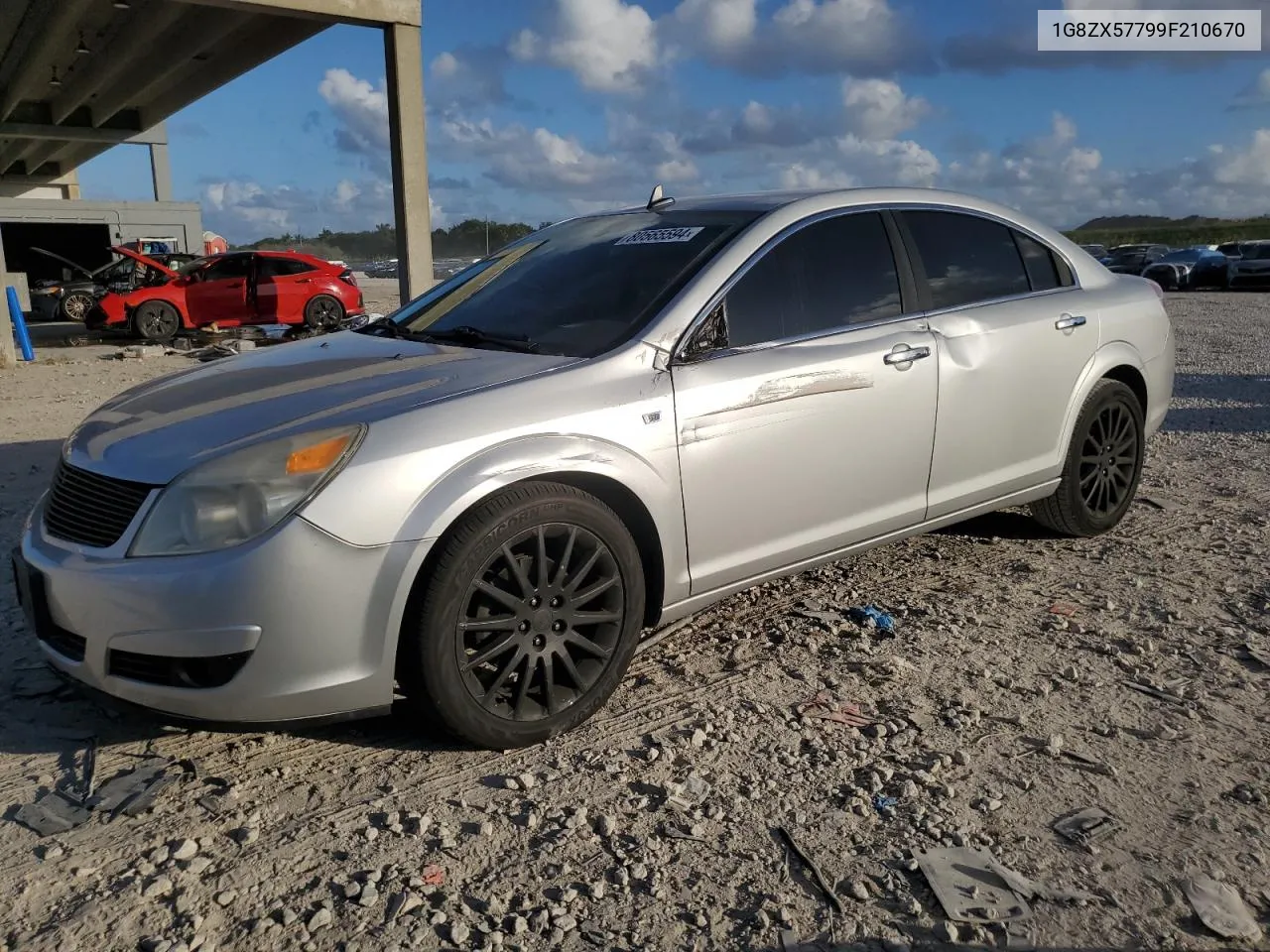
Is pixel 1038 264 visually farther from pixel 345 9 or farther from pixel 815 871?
pixel 345 9

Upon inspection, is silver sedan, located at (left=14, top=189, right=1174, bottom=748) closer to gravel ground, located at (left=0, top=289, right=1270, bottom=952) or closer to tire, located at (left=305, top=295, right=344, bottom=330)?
gravel ground, located at (left=0, top=289, right=1270, bottom=952)

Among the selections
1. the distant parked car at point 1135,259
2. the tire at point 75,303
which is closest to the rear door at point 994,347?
the tire at point 75,303

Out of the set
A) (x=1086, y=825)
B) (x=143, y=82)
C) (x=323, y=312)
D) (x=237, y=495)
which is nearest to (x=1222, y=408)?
(x=1086, y=825)

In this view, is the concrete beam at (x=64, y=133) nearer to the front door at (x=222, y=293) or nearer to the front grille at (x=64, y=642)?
the front door at (x=222, y=293)

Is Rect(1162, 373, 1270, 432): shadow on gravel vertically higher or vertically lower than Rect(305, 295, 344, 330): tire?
lower

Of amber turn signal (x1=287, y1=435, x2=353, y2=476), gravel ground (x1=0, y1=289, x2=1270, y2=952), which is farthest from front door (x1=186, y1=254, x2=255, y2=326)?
amber turn signal (x1=287, y1=435, x2=353, y2=476)

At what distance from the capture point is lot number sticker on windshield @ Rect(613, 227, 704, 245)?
12.0ft

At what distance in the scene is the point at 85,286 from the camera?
72.7 feet

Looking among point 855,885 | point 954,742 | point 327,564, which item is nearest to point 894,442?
point 954,742

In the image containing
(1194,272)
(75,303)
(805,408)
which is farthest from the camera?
(1194,272)

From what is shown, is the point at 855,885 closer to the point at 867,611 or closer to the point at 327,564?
the point at 327,564

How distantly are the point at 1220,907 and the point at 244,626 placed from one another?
2.35 metres

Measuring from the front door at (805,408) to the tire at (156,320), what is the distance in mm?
15991

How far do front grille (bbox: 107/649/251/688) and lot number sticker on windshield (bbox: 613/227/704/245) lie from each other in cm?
203
